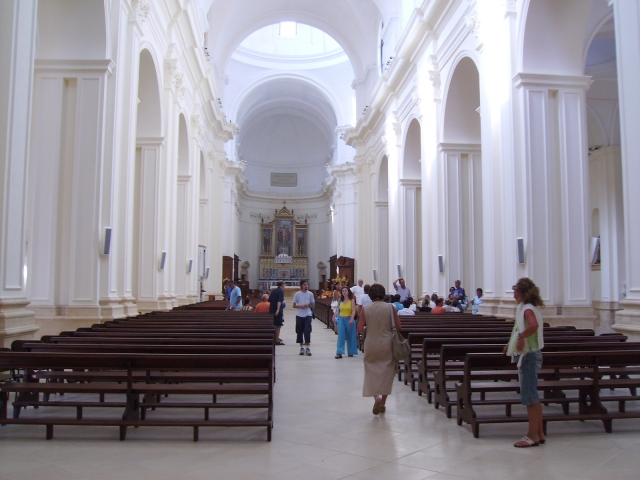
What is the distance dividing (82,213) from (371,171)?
58.7 feet

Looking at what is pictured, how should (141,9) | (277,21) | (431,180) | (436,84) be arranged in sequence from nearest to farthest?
1. (141,9)
2. (436,84)
3. (431,180)
4. (277,21)

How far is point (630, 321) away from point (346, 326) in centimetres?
521

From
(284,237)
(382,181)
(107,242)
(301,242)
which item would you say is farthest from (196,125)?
(301,242)

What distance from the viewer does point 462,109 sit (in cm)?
1437

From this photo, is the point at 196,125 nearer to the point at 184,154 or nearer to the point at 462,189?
the point at 184,154

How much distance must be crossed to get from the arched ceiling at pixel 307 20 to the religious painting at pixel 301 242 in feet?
55.1

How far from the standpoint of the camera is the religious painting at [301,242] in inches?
1633

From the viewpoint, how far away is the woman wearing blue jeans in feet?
34.6

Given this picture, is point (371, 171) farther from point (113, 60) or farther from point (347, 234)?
point (113, 60)

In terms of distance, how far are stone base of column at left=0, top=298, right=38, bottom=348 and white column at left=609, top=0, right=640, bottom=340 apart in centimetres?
678

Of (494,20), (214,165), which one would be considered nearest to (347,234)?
(214,165)

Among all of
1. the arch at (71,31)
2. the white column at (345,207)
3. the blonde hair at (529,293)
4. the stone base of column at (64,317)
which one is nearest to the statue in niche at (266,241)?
the white column at (345,207)

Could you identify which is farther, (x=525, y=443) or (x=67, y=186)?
(x=67, y=186)

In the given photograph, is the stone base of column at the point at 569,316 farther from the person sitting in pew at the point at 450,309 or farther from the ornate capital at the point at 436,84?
the ornate capital at the point at 436,84
